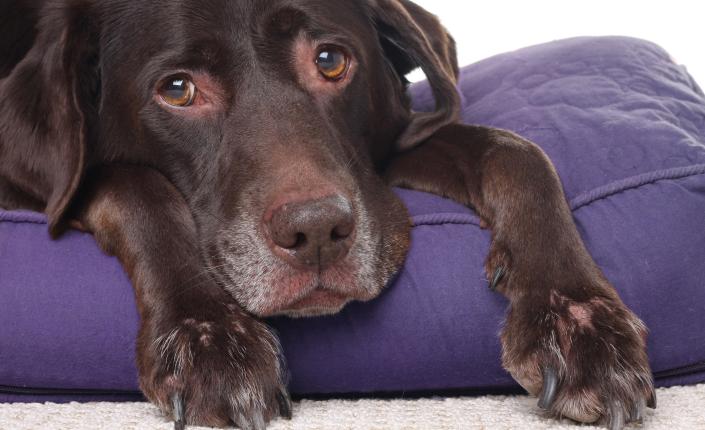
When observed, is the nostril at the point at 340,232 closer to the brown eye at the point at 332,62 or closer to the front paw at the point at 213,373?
the front paw at the point at 213,373

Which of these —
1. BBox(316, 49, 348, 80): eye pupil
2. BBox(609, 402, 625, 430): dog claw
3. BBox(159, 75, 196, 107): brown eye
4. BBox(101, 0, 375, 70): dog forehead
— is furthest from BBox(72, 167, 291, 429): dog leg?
BBox(609, 402, 625, 430): dog claw

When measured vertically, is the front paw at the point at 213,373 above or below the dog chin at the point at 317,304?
below

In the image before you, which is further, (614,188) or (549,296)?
(614,188)

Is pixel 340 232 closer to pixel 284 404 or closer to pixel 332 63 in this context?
pixel 284 404

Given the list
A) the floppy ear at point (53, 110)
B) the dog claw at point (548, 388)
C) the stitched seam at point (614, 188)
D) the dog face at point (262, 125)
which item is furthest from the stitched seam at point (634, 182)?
the floppy ear at point (53, 110)

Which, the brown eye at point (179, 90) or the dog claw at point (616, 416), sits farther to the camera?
the brown eye at point (179, 90)

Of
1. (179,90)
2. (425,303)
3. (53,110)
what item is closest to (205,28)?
(179,90)

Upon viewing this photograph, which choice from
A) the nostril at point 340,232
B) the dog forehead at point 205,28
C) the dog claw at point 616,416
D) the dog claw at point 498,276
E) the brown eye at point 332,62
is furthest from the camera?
the brown eye at point 332,62
